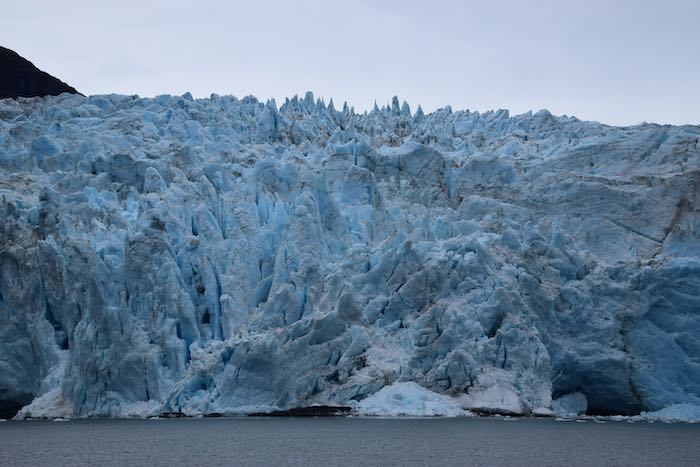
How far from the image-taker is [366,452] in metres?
24.2

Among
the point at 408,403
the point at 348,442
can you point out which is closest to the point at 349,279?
the point at 408,403

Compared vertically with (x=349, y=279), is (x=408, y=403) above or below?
below

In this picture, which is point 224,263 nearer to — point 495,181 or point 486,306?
point 486,306

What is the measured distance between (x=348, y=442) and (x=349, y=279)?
9371 mm

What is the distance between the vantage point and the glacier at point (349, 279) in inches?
1281

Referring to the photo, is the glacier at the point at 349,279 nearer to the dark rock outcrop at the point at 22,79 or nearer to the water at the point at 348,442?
the water at the point at 348,442

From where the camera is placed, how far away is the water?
22.7 metres

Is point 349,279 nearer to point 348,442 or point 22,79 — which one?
point 348,442

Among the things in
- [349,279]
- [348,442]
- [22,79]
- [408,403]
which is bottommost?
[348,442]

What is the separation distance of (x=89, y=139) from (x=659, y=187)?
26041 millimetres

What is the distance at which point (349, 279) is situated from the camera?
115 ft

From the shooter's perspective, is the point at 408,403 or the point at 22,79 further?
the point at 22,79

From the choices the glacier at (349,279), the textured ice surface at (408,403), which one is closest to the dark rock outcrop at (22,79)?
the glacier at (349,279)

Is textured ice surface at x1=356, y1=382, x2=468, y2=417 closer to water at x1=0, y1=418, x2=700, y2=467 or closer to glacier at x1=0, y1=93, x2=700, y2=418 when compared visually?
glacier at x1=0, y1=93, x2=700, y2=418
